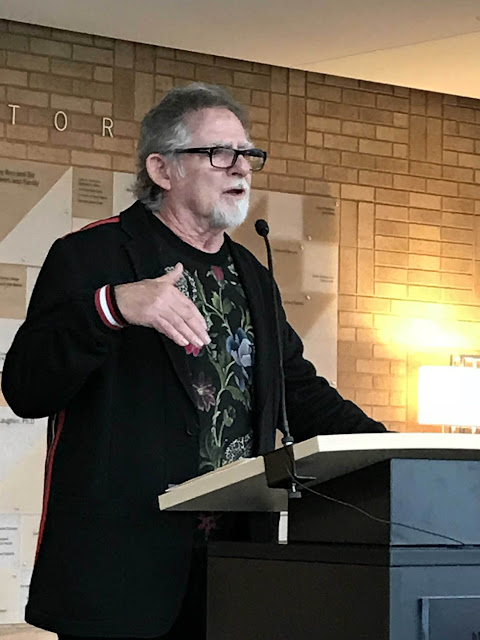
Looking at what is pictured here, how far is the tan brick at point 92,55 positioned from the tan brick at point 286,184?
1061mm

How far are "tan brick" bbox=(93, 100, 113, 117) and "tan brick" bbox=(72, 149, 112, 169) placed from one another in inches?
8.3

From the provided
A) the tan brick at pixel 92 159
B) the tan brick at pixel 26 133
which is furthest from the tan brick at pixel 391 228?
the tan brick at pixel 26 133

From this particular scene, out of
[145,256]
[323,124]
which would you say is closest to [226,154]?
[145,256]

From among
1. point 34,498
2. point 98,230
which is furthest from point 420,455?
point 34,498

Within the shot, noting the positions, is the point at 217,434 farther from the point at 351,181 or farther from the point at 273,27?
the point at 351,181

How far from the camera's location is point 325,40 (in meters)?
6.33

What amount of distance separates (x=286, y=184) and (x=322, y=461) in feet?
17.7

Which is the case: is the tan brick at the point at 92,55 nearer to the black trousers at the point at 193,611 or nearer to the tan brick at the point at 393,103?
the tan brick at the point at 393,103

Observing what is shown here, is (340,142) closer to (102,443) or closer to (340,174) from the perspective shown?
(340,174)

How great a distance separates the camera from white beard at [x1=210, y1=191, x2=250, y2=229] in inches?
93.9

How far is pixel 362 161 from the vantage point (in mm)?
7156

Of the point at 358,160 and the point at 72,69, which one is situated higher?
the point at 72,69

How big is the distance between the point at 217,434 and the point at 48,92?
444cm

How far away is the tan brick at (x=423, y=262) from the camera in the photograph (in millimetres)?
7238
